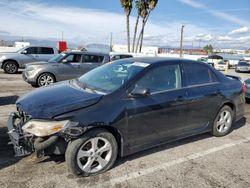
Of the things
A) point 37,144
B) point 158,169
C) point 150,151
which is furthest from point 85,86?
point 158,169

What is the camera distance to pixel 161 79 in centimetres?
430

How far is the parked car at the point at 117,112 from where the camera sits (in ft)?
11.1

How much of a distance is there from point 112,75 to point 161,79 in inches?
31.6

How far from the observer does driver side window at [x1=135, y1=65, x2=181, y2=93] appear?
4.10 meters

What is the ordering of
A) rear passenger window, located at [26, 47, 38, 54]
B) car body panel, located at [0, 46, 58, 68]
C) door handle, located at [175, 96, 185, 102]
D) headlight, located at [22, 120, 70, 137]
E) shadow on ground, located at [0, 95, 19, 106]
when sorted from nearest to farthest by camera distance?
headlight, located at [22, 120, 70, 137], door handle, located at [175, 96, 185, 102], shadow on ground, located at [0, 95, 19, 106], car body panel, located at [0, 46, 58, 68], rear passenger window, located at [26, 47, 38, 54]

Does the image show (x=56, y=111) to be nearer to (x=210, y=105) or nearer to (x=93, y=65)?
(x=210, y=105)

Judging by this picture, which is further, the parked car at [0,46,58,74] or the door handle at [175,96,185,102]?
the parked car at [0,46,58,74]

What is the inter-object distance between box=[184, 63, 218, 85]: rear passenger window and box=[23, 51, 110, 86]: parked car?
21.9 feet

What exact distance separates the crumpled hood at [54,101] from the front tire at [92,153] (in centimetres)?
41

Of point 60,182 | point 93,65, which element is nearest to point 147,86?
point 60,182

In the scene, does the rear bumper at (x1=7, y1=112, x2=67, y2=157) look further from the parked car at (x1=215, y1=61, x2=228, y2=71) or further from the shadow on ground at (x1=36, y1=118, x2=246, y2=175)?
the parked car at (x1=215, y1=61, x2=228, y2=71)

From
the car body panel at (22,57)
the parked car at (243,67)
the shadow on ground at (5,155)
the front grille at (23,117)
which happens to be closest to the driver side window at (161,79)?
the front grille at (23,117)

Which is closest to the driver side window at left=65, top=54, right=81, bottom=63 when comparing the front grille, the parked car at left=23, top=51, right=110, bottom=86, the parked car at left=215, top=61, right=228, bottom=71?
the parked car at left=23, top=51, right=110, bottom=86

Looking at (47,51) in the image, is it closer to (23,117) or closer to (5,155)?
(5,155)
